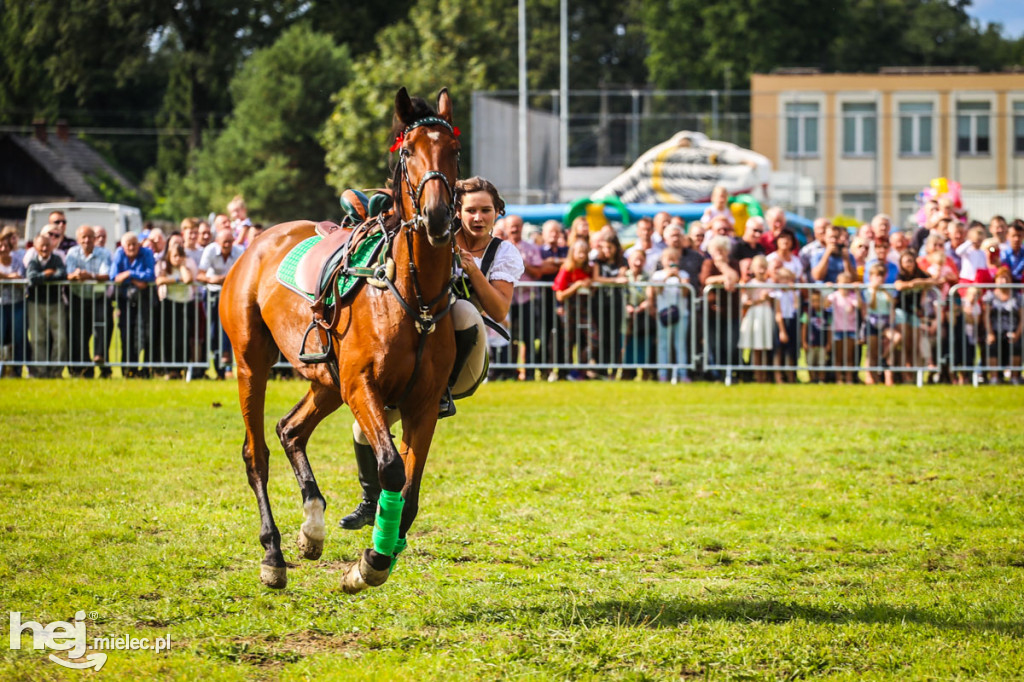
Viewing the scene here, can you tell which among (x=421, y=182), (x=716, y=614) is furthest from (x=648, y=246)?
(x=421, y=182)

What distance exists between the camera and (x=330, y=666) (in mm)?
5441

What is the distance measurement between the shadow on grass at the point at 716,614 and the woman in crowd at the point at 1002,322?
37.9 ft

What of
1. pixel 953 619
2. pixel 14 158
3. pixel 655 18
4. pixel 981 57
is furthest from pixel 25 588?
pixel 981 57

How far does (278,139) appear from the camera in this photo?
58.1 meters

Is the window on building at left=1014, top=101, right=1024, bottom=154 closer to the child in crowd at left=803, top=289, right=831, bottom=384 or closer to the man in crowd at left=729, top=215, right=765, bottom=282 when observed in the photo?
the man in crowd at left=729, top=215, right=765, bottom=282

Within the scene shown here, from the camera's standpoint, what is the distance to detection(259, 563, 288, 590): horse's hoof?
658 centimetres

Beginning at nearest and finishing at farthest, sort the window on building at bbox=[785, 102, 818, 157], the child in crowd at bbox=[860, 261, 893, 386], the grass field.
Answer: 1. the grass field
2. the child in crowd at bbox=[860, 261, 893, 386]
3. the window on building at bbox=[785, 102, 818, 157]

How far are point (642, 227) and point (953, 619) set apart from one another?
1247 cm

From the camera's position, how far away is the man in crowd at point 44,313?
678 inches

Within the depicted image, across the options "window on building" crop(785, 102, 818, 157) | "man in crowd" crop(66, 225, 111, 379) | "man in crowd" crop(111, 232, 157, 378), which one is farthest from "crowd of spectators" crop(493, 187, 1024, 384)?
"window on building" crop(785, 102, 818, 157)

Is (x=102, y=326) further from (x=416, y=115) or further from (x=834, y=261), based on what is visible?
(x=416, y=115)

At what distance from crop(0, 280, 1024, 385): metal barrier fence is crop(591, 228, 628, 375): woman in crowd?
2 centimetres

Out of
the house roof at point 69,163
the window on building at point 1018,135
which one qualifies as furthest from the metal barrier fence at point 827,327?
the house roof at point 69,163

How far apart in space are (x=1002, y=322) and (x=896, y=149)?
28528 mm
